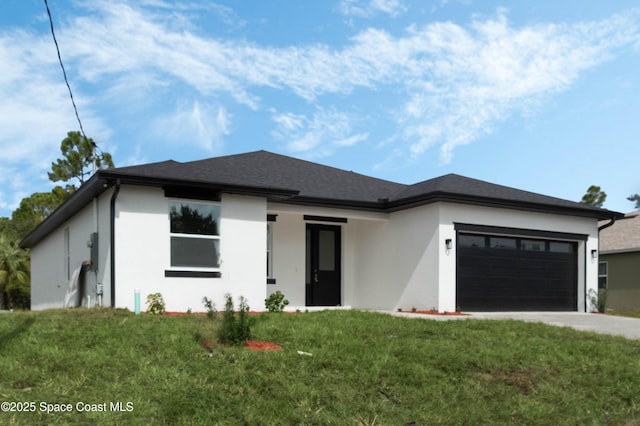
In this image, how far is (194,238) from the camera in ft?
44.3

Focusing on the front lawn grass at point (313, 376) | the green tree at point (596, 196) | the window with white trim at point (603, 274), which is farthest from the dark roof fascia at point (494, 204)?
the green tree at point (596, 196)

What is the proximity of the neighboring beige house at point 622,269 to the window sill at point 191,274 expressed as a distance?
16.4 metres

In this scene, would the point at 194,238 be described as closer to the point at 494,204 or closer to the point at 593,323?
the point at 494,204

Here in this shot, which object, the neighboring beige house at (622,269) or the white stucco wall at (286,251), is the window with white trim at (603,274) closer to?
the neighboring beige house at (622,269)

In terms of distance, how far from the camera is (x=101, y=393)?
6.13m

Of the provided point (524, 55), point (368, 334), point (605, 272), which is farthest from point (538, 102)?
point (605, 272)

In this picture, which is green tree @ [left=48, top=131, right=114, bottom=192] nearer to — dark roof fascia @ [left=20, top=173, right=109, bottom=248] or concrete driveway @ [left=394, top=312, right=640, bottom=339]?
dark roof fascia @ [left=20, top=173, right=109, bottom=248]

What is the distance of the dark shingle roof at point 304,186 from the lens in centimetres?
1318

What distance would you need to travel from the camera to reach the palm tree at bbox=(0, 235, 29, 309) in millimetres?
31312

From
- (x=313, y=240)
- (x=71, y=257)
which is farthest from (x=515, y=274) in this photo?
(x=71, y=257)

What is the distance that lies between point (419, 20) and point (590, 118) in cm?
477

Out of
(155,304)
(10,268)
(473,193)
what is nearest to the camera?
(155,304)

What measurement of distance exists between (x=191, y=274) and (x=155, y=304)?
43.7 inches

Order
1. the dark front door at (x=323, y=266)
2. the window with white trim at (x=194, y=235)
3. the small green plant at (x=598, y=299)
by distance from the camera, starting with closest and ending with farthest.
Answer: the window with white trim at (x=194, y=235), the dark front door at (x=323, y=266), the small green plant at (x=598, y=299)
